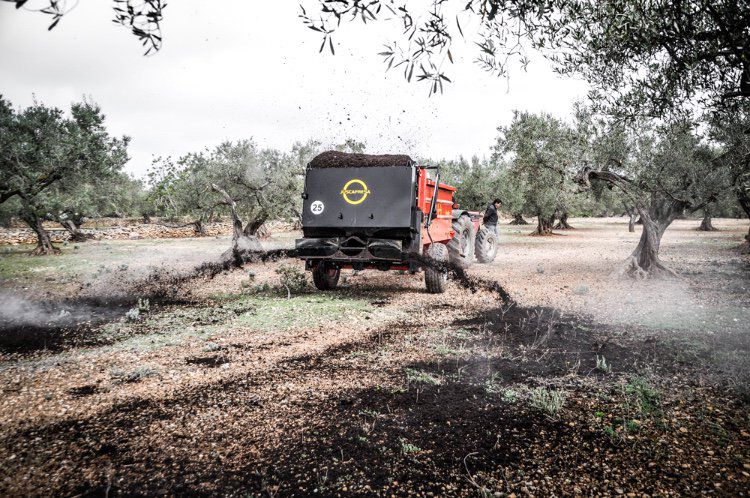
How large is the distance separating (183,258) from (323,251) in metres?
10.5

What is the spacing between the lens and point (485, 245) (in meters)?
16.2

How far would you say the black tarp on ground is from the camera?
9.17m

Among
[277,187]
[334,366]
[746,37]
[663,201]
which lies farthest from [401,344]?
[277,187]

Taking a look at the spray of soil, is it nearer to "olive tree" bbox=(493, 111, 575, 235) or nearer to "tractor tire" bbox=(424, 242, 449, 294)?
"tractor tire" bbox=(424, 242, 449, 294)

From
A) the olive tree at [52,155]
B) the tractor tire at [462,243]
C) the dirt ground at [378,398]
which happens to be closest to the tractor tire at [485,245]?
the tractor tire at [462,243]

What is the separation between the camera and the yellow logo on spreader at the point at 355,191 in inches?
360

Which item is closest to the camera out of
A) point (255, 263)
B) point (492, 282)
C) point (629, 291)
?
point (629, 291)

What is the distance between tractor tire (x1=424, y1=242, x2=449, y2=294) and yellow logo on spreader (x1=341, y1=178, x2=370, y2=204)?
2.18m

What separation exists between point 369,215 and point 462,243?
5.81 m

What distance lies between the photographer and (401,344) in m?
6.11

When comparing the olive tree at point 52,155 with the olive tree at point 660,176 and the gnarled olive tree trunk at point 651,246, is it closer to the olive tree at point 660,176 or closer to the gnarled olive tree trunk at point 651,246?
the olive tree at point 660,176

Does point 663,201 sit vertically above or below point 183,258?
above

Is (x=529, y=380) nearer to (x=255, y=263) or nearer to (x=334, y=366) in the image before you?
(x=334, y=366)

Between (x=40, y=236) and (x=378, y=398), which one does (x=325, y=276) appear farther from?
(x=40, y=236)
